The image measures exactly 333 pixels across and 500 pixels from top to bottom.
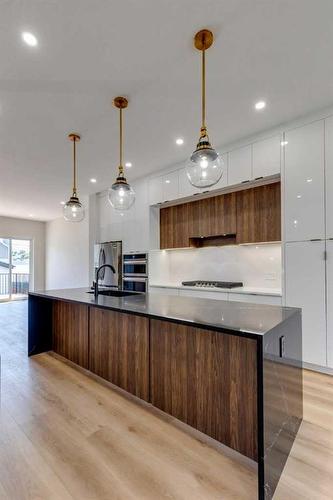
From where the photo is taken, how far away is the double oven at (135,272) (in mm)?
4891

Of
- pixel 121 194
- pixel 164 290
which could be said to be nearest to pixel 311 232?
pixel 121 194

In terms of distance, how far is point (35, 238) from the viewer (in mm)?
9016

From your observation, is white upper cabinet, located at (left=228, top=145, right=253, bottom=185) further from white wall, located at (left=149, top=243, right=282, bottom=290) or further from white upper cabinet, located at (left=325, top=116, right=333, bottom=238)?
white wall, located at (left=149, top=243, right=282, bottom=290)

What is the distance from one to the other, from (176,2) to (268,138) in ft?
6.83

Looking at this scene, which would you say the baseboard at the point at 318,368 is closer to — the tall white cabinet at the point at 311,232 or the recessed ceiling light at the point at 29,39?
the tall white cabinet at the point at 311,232

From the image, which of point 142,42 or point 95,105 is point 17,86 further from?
point 142,42

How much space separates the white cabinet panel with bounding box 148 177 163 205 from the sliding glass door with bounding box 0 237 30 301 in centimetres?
605

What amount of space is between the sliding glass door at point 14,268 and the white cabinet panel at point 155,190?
605cm

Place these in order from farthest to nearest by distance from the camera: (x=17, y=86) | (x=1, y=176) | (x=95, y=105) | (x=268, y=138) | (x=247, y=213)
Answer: (x=1, y=176), (x=247, y=213), (x=268, y=138), (x=95, y=105), (x=17, y=86)

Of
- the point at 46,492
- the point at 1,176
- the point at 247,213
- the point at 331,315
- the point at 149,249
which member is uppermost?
the point at 1,176

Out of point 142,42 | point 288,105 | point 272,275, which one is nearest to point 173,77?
point 142,42

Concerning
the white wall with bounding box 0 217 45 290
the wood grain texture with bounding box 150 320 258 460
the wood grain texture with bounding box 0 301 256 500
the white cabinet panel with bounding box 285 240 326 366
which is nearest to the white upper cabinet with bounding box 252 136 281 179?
the white cabinet panel with bounding box 285 240 326 366

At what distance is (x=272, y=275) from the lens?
3.76m


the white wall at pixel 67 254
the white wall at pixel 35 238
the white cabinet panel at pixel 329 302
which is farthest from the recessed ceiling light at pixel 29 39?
the white wall at pixel 35 238
